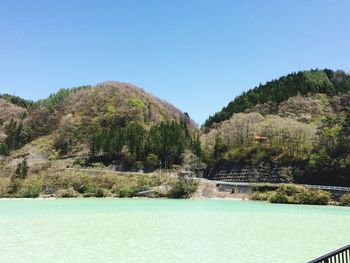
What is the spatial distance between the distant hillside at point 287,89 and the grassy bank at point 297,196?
39132 mm

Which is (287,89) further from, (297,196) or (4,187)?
(4,187)

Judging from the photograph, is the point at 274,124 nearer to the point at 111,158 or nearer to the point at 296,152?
the point at 296,152

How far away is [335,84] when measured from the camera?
87.9 metres

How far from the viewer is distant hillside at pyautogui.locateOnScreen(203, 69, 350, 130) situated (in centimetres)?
8294

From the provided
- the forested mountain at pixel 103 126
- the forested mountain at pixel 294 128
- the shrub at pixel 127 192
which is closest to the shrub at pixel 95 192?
the shrub at pixel 127 192

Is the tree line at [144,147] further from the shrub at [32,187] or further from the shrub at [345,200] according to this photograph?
the shrub at [345,200]

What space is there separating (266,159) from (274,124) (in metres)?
9.29

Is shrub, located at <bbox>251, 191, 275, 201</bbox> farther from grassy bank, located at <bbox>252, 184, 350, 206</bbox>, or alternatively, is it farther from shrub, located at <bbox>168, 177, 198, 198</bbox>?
shrub, located at <bbox>168, 177, 198, 198</bbox>

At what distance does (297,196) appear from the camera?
4075 centimetres

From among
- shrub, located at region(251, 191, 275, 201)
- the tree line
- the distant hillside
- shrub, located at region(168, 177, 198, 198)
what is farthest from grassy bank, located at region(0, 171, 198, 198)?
the distant hillside

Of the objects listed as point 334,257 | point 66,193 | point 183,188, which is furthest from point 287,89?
point 334,257

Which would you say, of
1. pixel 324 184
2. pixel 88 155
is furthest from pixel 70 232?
pixel 88 155

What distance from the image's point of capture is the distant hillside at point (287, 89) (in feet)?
272

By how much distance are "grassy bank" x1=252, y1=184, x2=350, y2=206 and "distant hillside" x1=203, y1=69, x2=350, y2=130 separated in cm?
3913
